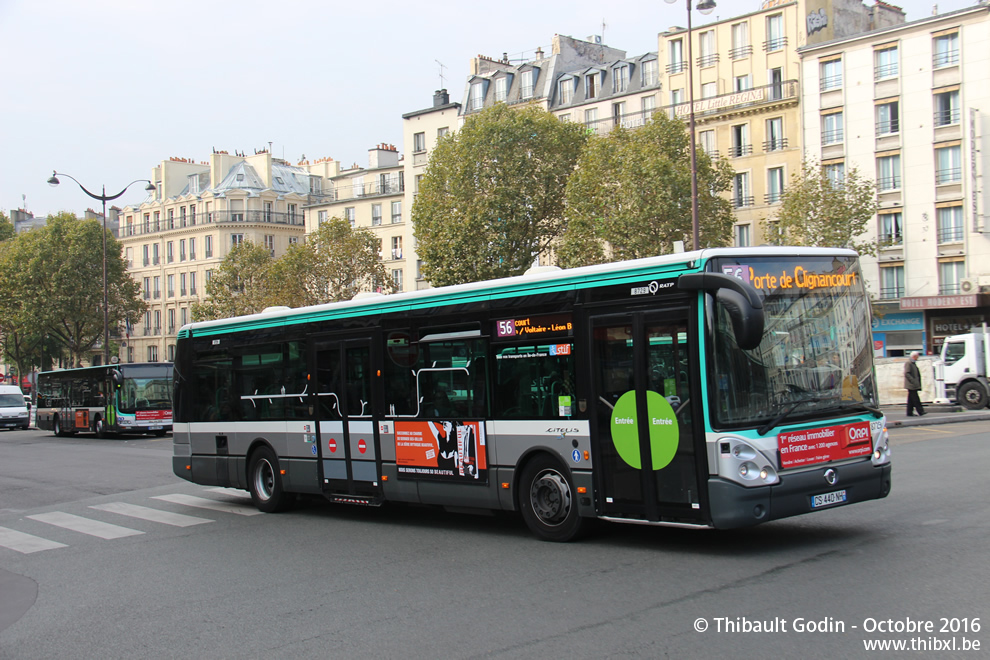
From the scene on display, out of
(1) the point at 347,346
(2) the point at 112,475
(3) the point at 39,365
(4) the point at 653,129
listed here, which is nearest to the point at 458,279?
(4) the point at 653,129

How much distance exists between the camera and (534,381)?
10.2 m

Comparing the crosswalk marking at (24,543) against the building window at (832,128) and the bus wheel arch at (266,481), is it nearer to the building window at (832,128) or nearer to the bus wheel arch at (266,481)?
the bus wheel arch at (266,481)

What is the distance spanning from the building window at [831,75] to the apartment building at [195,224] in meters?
52.6

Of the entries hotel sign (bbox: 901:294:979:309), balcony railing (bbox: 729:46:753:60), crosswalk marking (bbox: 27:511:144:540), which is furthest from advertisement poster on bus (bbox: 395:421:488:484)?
balcony railing (bbox: 729:46:753:60)

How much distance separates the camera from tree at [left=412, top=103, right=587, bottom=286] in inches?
1966

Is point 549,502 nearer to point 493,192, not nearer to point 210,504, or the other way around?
point 210,504

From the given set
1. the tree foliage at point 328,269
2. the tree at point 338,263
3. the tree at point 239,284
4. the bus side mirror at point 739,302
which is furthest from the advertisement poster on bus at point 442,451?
the tree at point 239,284

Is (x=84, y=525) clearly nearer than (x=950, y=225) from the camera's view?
Yes

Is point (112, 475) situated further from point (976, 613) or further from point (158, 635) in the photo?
point (976, 613)

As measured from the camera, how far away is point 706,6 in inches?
1043

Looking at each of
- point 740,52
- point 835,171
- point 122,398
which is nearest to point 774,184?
point 835,171

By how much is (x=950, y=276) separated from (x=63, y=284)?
205 feet

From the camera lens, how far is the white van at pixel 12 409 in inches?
1943

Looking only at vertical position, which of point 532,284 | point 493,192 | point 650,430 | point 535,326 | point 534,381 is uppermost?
point 493,192
